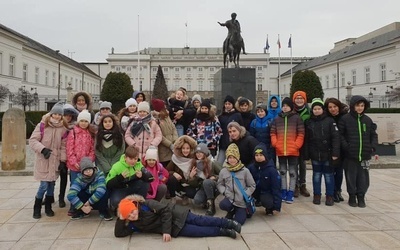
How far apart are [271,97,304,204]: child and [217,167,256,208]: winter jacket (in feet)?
3.73

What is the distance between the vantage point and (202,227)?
12.9 ft

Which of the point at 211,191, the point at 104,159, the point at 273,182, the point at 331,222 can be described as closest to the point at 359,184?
the point at 331,222

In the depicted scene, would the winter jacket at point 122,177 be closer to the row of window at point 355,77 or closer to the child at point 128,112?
the child at point 128,112

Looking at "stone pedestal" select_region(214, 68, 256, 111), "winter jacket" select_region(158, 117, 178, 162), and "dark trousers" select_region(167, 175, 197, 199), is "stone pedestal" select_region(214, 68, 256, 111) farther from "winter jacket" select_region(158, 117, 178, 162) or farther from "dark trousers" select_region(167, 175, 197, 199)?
A: "dark trousers" select_region(167, 175, 197, 199)

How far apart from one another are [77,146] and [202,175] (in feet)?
6.00

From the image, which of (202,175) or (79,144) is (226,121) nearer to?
(202,175)

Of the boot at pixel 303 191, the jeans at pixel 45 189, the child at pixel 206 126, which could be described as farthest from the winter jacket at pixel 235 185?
the jeans at pixel 45 189

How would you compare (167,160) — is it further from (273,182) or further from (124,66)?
(124,66)

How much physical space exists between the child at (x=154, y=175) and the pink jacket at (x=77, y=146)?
2.71 ft

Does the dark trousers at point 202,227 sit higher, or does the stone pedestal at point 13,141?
the stone pedestal at point 13,141

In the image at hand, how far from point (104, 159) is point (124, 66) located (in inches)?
2693

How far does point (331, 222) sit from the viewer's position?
4.50 meters

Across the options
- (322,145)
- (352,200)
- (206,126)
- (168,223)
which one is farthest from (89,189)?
(352,200)

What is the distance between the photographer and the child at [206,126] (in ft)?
18.4
